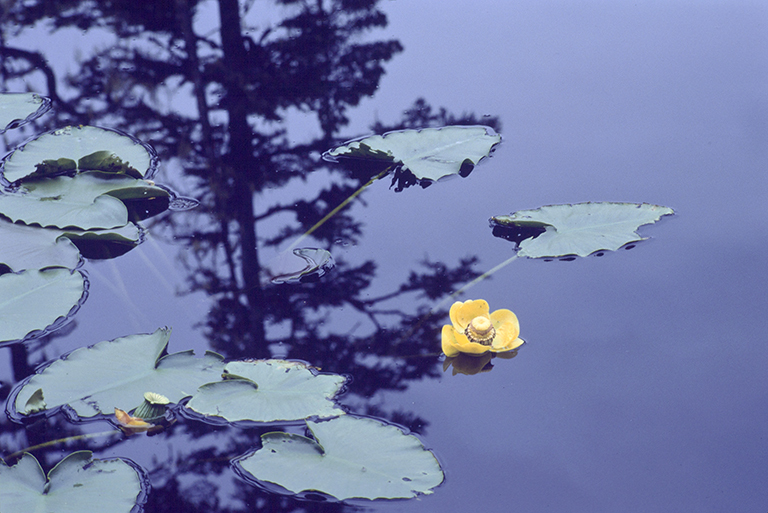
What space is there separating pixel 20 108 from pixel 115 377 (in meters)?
1.45

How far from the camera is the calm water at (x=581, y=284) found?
1170mm

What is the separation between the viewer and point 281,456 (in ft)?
Result: 3.79

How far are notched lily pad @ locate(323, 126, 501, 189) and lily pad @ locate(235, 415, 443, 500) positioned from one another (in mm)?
952

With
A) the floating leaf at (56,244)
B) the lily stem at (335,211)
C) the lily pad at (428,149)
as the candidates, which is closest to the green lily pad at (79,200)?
the floating leaf at (56,244)

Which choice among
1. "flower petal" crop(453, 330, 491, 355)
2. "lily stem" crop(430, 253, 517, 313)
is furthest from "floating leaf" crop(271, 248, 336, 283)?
"flower petal" crop(453, 330, 491, 355)

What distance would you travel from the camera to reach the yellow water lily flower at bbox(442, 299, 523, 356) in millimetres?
1369

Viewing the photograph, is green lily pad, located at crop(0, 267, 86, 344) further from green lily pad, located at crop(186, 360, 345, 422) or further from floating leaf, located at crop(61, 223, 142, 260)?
green lily pad, located at crop(186, 360, 345, 422)

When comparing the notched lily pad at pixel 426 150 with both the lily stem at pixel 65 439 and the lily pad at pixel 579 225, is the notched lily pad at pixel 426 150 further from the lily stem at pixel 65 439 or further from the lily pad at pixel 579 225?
the lily stem at pixel 65 439

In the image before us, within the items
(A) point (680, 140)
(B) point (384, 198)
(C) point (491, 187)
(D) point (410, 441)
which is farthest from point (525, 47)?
(D) point (410, 441)

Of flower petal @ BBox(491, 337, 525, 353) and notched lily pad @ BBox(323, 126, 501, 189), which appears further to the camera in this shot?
notched lily pad @ BBox(323, 126, 501, 189)

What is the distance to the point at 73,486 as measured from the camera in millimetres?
1111

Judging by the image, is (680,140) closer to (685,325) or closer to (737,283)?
(737,283)

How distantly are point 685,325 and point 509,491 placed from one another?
645 mm

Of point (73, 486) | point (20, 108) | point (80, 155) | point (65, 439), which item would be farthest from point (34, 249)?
point (20, 108)
